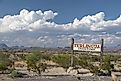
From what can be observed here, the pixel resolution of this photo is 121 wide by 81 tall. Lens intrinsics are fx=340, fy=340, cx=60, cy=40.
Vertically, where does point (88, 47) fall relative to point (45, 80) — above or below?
above

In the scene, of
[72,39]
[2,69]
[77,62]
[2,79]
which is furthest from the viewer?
[77,62]

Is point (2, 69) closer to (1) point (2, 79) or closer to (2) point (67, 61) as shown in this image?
(1) point (2, 79)

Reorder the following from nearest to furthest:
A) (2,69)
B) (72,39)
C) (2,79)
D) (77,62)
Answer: (2,79) < (2,69) < (72,39) < (77,62)

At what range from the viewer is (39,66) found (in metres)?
39.2

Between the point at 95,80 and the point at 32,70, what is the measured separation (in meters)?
10.6

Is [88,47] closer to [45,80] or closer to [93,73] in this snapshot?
[93,73]

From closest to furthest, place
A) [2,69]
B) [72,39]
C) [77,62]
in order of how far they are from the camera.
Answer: [2,69] < [72,39] < [77,62]

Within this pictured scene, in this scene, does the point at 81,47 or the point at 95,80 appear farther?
the point at 81,47

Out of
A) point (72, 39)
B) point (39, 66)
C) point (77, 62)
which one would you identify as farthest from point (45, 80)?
point (77, 62)

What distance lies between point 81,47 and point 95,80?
16.6 meters

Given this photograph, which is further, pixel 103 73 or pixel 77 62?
pixel 77 62

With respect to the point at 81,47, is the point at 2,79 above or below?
below

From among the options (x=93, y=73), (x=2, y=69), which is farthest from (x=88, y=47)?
(x=2, y=69)

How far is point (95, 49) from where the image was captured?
4719 cm
